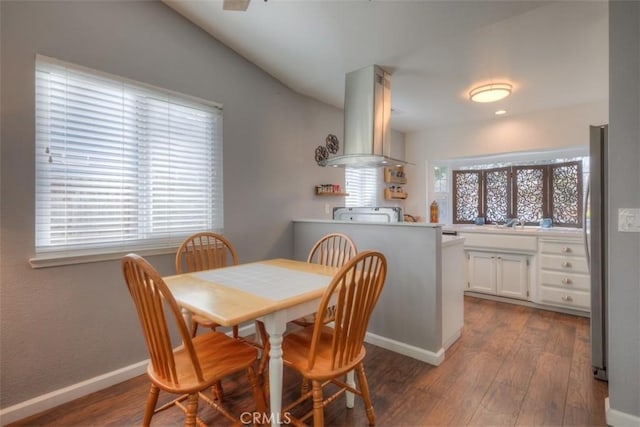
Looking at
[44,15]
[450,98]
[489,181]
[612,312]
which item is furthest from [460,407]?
[489,181]

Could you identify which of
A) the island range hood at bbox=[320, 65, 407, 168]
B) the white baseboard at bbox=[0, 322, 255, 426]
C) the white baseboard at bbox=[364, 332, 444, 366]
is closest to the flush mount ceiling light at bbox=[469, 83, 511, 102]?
the island range hood at bbox=[320, 65, 407, 168]

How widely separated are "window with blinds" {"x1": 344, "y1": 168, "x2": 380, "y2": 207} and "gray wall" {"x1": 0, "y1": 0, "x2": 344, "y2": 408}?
1459mm

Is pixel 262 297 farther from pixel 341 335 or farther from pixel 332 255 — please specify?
pixel 332 255

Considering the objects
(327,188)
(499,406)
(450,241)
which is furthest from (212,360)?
(327,188)

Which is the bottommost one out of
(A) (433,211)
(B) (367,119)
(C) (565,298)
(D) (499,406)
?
(D) (499,406)

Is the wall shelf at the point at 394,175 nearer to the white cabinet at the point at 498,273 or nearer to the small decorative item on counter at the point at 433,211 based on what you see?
the small decorative item on counter at the point at 433,211

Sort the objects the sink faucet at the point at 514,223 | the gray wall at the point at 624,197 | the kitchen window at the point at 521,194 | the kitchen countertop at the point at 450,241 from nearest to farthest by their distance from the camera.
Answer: the gray wall at the point at 624,197 → the kitchen countertop at the point at 450,241 → the kitchen window at the point at 521,194 → the sink faucet at the point at 514,223

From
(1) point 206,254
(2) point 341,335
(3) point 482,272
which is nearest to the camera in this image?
(2) point 341,335

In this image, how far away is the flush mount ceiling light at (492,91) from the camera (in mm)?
2965

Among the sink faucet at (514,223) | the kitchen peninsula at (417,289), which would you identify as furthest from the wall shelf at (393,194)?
the kitchen peninsula at (417,289)

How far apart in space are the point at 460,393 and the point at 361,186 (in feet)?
9.54

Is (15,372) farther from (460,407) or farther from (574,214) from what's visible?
(574,214)

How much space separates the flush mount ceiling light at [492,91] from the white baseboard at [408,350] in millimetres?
2418

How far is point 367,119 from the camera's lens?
2.85 meters
